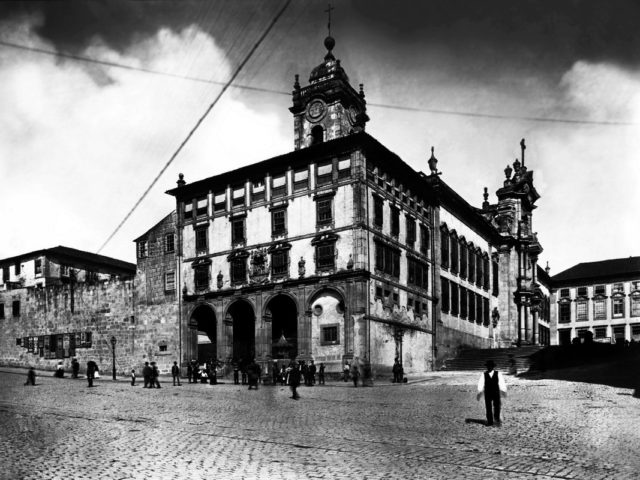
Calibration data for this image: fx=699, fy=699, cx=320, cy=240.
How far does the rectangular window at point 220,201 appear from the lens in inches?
1765

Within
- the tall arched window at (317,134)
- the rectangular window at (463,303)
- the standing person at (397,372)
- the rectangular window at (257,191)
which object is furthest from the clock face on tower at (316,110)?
the standing person at (397,372)

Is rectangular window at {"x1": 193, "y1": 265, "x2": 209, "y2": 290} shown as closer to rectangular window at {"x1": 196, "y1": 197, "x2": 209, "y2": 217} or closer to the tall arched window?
rectangular window at {"x1": 196, "y1": 197, "x2": 209, "y2": 217}

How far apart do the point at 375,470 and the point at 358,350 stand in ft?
87.7

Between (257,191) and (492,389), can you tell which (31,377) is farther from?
(492,389)

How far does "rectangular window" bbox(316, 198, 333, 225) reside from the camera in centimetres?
3966

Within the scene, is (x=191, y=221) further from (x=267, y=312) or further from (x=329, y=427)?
(x=329, y=427)

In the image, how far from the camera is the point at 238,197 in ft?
145

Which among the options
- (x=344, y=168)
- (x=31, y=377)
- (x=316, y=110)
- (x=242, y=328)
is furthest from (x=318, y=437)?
(x=316, y=110)

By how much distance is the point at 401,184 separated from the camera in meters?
44.0

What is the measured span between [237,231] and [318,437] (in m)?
Result: 30.0

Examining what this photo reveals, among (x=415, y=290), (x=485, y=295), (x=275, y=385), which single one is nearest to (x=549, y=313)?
(x=485, y=295)

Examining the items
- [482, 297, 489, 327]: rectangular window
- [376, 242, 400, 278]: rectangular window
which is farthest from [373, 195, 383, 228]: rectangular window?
[482, 297, 489, 327]: rectangular window

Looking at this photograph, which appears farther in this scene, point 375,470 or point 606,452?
point 606,452

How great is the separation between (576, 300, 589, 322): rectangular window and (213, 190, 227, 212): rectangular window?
5424cm
